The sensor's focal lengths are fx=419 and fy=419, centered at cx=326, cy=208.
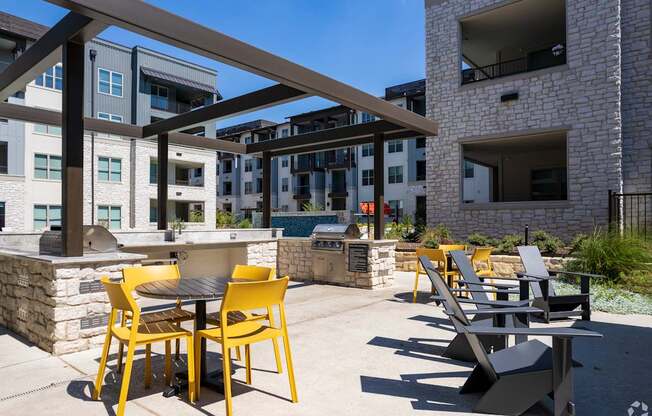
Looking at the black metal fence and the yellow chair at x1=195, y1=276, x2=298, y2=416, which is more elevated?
the black metal fence

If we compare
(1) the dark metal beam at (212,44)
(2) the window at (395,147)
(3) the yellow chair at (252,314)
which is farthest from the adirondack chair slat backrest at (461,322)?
(2) the window at (395,147)

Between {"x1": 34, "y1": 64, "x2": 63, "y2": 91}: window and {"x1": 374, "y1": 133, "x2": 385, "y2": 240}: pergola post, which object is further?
{"x1": 34, "y1": 64, "x2": 63, "y2": 91}: window

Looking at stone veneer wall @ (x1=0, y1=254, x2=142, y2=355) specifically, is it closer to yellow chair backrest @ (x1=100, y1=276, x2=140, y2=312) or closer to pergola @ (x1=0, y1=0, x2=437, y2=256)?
pergola @ (x1=0, y1=0, x2=437, y2=256)

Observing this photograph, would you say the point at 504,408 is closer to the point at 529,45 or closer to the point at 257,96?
the point at 257,96

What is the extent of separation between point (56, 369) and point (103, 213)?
873 inches

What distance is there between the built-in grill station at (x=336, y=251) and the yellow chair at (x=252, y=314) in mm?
4641

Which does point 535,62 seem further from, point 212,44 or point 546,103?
point 212,44

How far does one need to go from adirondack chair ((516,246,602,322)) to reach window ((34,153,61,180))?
2421 cm

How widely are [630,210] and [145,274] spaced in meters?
12.8

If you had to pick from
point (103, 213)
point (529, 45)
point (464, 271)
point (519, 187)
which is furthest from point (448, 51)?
point (103, 213)

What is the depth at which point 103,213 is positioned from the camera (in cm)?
2366

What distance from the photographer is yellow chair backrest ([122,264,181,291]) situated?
3.90 m

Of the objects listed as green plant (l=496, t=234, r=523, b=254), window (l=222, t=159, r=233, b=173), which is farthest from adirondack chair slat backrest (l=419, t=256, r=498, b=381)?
window (l=222, t=159, r=233, b=173)

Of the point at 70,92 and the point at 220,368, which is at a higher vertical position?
the point at 70,92
